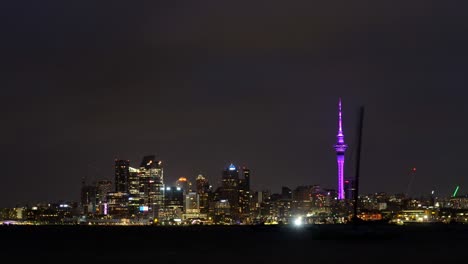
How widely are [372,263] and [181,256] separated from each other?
29.6 meters

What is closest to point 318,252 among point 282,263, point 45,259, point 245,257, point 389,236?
point 245,257

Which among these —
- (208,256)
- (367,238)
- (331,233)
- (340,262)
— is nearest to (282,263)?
(340,262)

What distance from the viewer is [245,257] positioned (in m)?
116

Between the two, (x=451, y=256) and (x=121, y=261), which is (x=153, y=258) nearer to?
(x=121, y=261)

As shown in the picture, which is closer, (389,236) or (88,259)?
(88,259)

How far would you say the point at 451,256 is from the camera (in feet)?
374

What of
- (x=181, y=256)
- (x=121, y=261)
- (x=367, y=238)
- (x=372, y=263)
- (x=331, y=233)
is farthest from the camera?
(x=331, y=233)

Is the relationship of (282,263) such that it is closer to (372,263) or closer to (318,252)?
(372,263)

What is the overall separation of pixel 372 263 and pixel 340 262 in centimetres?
506

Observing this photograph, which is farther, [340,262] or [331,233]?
[331,233]

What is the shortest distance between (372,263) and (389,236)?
259ft

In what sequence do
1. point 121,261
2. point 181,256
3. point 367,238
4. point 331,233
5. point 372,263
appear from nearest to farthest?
1. point 372,263
2. point 121,261
3. point 181,256
4. point 367,238
5. point 331,233

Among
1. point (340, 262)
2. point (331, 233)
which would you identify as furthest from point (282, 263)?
point (331, 233)

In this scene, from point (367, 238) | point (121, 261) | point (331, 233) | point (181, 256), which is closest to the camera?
point (121, 261)
